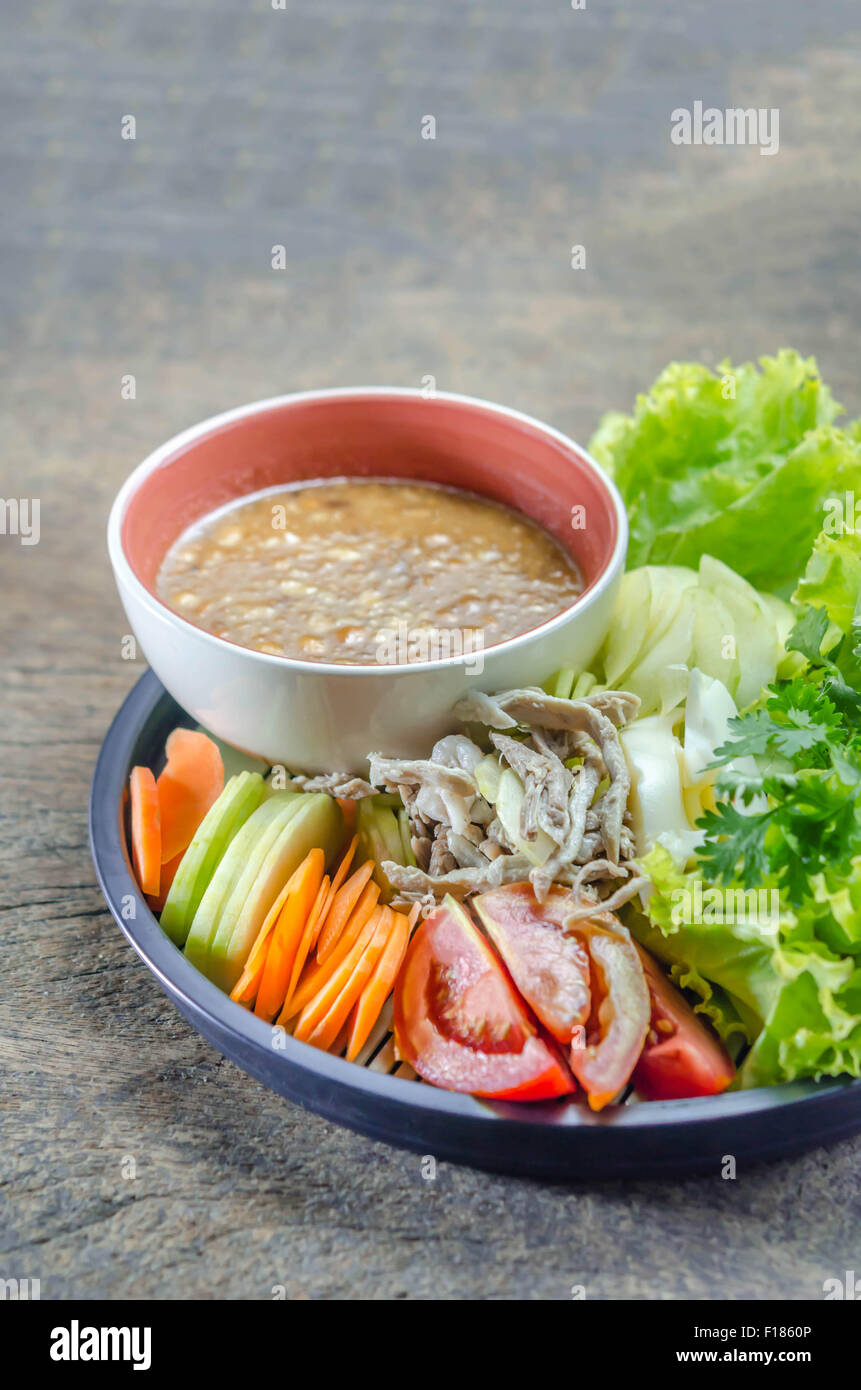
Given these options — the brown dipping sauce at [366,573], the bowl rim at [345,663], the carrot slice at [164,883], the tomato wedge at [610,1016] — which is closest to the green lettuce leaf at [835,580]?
the bowl rim at [345,663]

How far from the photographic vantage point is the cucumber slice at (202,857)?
2295mm

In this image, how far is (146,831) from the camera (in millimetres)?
2428

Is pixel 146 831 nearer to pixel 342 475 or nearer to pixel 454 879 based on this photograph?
pixel 454 879

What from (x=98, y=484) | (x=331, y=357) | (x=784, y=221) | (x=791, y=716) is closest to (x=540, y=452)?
(x=791, y=716)

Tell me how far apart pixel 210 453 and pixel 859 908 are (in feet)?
5.43

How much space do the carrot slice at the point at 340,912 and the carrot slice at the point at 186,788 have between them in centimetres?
38

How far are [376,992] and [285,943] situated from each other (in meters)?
0.19

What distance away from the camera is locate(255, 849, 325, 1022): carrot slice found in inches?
86.5

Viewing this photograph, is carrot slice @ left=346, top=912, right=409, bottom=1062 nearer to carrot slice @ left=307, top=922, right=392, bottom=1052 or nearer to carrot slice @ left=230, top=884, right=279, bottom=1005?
carrot slice @ left=307, top=922, right=392, bottom=1052

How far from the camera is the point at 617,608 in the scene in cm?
265

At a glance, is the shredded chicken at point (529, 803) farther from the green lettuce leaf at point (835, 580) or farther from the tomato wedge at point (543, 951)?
the green lettuce leaf at point (835, 580)

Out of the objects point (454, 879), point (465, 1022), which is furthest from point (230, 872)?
point (465, 1022)

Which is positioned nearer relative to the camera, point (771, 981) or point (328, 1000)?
point (771, 981)

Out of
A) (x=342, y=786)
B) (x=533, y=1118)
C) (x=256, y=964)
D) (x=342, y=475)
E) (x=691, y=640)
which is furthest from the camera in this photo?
(x=342, y=475)
